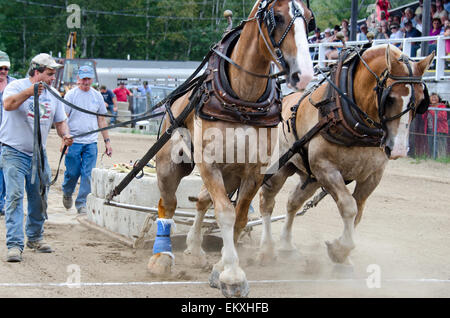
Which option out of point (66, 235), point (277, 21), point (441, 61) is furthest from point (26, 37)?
point (277, 21)

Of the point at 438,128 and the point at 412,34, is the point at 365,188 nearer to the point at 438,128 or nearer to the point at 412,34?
the point at 438,128

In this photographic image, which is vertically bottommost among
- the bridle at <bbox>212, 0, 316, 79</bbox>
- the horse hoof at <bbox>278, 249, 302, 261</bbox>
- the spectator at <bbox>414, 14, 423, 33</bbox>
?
the horse hoof at <bbox>278, 249, 302, 261</bbox>

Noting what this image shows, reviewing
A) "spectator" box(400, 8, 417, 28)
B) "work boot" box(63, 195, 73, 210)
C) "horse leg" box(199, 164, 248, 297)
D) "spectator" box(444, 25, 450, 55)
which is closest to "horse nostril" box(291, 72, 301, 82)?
"horse leg" box(199, 164, 248, 297)

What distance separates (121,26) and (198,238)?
47.7 meters

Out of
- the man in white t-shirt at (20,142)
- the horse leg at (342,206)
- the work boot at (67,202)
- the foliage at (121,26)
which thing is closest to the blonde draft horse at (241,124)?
the horse leg at (342,206)

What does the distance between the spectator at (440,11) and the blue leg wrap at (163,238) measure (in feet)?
40.3

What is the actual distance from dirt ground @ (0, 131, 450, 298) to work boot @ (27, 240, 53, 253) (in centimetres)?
6

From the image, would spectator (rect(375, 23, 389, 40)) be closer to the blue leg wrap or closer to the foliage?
the blue leg wrap

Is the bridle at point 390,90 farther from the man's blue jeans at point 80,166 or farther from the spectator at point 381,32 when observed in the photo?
the spectator at point 381,32

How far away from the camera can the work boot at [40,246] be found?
259 inches

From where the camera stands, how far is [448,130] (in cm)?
1365

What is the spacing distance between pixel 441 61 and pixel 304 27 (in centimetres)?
1144

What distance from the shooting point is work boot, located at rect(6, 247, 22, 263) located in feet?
19.8
